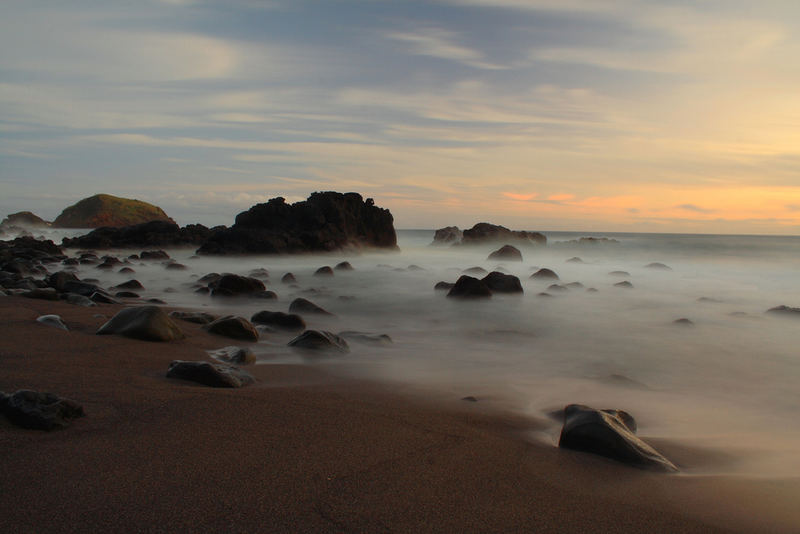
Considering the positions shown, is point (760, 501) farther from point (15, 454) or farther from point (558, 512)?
point (15, 454)

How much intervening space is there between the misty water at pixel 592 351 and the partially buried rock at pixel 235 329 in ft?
0.64

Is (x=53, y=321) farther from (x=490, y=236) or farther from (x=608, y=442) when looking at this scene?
(x=490, y=236)

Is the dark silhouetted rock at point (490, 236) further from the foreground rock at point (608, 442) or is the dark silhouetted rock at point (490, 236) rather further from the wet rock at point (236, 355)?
the foreground rock at point (608, 442)

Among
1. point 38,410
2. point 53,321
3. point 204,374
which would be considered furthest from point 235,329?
point 38,410

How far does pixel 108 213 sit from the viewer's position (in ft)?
210

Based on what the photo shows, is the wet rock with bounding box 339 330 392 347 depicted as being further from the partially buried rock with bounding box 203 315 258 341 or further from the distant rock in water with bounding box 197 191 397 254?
the distant rock in water with bounding box 197 191 397 254

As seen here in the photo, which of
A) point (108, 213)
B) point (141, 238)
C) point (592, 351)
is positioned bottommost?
point (592, 351)

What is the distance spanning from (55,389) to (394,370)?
2182 millimetres

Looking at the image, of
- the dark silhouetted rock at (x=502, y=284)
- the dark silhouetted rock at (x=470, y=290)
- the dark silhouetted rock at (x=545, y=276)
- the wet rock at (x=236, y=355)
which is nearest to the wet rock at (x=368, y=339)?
the wet rock at (x=236, y=355)

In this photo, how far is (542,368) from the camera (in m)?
4.45

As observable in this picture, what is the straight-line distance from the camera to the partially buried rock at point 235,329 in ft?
15.5

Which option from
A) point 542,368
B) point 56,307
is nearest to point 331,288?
point 56,307

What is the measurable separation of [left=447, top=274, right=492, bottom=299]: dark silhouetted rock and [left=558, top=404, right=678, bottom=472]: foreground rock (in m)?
5.82

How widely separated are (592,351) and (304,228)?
16.0 metres
